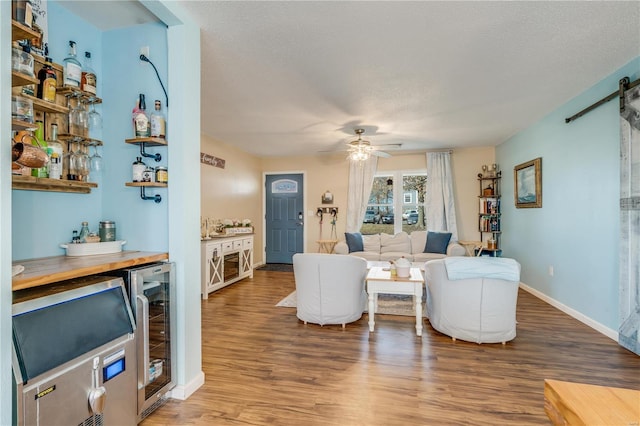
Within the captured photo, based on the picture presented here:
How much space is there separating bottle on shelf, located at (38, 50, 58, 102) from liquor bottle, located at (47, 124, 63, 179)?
0.17m

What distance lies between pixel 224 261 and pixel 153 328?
302 centimetres

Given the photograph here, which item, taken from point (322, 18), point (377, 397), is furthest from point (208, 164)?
point (377, 397)

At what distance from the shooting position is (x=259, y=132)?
488 cm

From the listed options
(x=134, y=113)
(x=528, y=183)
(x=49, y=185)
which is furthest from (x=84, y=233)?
(x=528, y=183)

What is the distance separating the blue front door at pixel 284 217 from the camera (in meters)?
7.04

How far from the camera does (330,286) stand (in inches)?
123

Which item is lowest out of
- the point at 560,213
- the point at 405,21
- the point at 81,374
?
the point at 81,374

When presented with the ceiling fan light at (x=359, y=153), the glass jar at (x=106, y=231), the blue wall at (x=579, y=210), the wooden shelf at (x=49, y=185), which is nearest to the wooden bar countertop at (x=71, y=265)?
the glass jar at (x=106, y=231)

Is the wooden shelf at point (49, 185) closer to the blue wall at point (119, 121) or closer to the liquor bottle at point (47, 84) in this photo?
the blue wall at point (119, 121)

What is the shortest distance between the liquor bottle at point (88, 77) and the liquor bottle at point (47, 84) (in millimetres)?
193

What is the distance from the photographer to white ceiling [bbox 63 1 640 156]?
198 centimetres

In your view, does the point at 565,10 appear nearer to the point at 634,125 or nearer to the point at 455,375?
the point at 634,125

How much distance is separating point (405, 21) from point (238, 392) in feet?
9.10

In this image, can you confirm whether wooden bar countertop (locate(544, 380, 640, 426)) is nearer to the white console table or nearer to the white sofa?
the white console table
